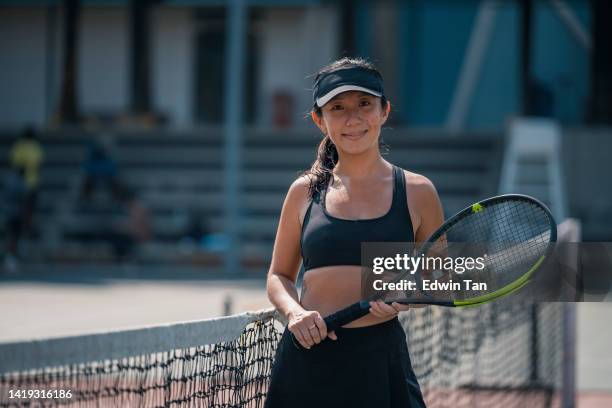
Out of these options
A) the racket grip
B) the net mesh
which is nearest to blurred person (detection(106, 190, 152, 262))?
the net mesh

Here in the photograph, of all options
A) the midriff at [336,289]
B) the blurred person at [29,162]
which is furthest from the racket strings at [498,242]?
the blurred person at [29,162]

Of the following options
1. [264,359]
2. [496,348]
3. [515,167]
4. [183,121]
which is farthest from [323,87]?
[183,121]

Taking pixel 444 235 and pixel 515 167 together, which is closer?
pixel 444 235

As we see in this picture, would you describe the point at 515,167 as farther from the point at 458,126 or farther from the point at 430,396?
the point at 430,396

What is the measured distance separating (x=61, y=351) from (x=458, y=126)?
22.6 metres

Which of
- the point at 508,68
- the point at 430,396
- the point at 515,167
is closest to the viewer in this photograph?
the point at 430,396

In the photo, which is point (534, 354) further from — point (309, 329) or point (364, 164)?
point (309, 329)

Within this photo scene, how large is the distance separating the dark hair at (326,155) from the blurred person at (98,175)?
1738 cm

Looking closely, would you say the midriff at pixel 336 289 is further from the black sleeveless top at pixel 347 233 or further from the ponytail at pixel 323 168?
the ponytail at pixel 323 168

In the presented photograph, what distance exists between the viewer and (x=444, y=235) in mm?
3562

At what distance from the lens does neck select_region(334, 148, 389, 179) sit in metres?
3.66

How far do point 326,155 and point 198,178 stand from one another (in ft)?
59.1

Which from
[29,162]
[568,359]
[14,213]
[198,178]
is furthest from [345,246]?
[198,178]

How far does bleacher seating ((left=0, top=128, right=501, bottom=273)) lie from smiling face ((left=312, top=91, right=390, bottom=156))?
51.6ft
